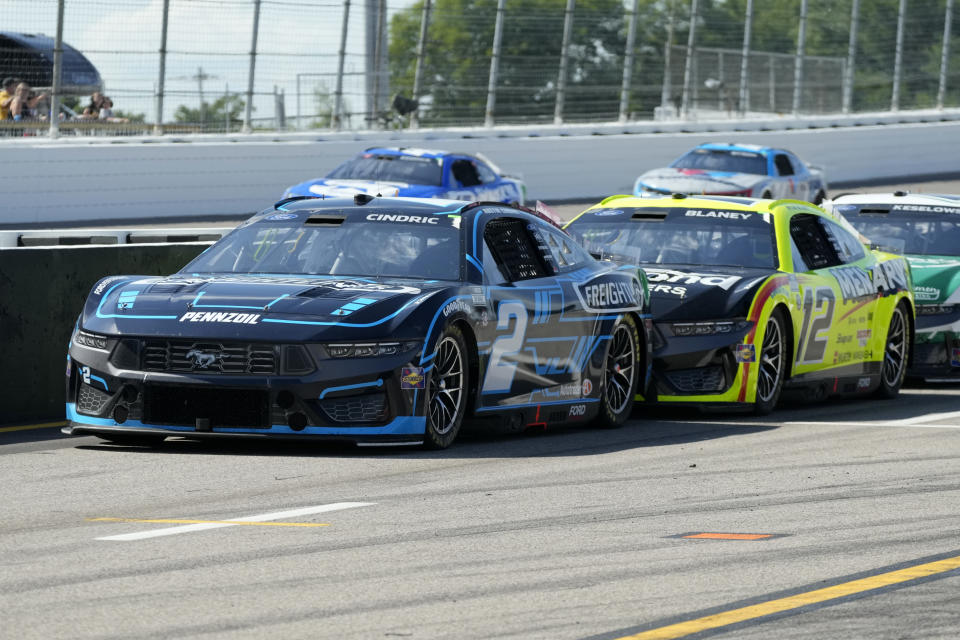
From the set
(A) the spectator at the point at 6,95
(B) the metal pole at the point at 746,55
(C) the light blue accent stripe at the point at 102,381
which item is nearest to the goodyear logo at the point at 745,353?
(C) the light blue accent stripe at the point at 102,381

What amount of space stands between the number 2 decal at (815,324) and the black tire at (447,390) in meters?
3.60

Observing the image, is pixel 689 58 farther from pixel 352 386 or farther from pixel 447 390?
pixel 352 386

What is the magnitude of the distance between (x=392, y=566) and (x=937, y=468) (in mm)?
4163

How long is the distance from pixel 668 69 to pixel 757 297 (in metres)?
26.0

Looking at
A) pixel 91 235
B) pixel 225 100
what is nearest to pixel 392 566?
pixel 91 235

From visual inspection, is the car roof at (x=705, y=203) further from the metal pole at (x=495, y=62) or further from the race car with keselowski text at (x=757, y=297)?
the metal pole at (x=495, y=62)

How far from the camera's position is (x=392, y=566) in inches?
249

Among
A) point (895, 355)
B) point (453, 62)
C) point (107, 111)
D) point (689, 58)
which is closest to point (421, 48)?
point (453, 62)

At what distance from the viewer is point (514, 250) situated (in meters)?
10.8

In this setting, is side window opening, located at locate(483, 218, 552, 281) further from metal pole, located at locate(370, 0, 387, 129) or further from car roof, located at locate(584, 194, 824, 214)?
metal pole, located at locate(370, 0, 387, 129)

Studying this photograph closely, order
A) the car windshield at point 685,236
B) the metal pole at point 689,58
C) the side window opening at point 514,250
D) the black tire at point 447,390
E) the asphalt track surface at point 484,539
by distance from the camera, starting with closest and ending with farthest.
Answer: the asphalt track surface at point 484,539
the black tire at point 447,390
the side window opening at point 514,250
the car windshield at point 685,236
the metal pole at point 689,58

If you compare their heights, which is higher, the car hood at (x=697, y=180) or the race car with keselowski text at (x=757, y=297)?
the car hood at (x=697, y=180)

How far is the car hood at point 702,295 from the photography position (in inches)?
471

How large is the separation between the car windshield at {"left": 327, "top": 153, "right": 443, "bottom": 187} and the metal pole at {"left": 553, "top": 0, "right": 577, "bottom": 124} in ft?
31.7
